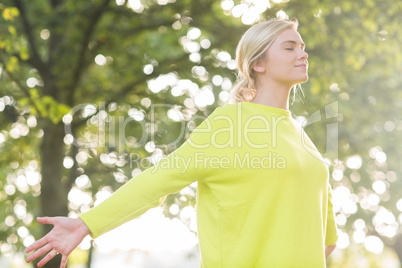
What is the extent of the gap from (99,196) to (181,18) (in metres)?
3.94

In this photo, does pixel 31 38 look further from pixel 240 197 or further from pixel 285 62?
pixel 240 197

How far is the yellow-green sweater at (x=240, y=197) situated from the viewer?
259 cm

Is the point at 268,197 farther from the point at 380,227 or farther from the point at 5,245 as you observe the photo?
the point at 380,227

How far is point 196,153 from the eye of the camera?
261 cm

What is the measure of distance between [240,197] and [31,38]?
7.31 metres

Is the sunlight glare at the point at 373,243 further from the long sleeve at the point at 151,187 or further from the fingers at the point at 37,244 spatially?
the fingers at the point at 37,244

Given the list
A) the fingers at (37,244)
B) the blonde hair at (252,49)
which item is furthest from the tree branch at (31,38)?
the fingers at (37,244)

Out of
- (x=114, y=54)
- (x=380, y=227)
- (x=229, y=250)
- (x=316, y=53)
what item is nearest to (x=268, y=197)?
(x=229, y=250)

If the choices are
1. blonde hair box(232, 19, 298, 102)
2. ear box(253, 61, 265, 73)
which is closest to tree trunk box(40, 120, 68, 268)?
blonde hair box(232, 19, 298, 102)

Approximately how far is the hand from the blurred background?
4466 millimetres

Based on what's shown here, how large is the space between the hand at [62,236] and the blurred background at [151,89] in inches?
176

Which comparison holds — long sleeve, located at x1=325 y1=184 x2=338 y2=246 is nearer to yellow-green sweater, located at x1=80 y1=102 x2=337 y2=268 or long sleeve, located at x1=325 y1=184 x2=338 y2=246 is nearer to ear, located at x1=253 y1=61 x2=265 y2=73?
yellow-green sweater, located at x1=80 y1=102 x2=337 y2=268

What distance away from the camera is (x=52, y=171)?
927cm

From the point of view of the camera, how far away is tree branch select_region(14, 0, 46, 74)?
29.0 feet
